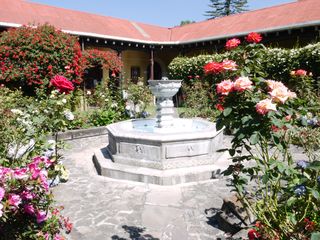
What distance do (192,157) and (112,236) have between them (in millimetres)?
2486

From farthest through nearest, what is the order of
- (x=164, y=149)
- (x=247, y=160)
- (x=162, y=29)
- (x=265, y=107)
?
(x=162, y=29)
(x=164, y=149)
(x=247, y=160)
(x=265, y=107)

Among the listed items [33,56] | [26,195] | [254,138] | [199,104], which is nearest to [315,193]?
[254,138]

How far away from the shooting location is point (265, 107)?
6.44 ft

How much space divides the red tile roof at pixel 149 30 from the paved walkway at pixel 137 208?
939cm

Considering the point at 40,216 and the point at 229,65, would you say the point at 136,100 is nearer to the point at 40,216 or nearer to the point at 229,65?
the point at 229,65

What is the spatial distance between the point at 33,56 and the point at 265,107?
9.71m

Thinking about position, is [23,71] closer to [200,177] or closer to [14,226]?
[200,177]

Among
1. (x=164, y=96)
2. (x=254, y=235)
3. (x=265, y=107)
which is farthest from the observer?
(x=164, y=96)

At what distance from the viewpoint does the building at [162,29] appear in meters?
12.8

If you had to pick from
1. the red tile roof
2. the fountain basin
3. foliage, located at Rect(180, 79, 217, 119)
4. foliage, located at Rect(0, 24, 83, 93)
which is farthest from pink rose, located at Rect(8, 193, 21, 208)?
the red tile roof

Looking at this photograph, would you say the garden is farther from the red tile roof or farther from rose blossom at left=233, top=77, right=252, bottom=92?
the red tile roof

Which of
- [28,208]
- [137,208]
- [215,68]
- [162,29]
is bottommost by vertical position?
[137,208]

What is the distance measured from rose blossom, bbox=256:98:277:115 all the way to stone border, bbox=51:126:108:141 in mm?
6455

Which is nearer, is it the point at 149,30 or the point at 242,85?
the point at 242,85
